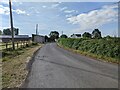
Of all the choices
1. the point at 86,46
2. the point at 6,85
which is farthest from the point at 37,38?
the point at 6,85

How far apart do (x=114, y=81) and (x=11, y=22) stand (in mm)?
25760

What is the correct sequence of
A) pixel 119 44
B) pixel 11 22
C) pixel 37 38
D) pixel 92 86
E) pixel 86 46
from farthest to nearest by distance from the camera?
pixel 37 38
pixel 11 22
pixel 86 46
pixel 119 44
pixel 92 86

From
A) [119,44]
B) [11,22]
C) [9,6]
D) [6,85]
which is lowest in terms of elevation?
[6,85]

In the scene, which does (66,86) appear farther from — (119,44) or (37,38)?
(37,38)

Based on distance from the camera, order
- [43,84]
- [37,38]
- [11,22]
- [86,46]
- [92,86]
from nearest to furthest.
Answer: [92,86] < [43,84] < [86,46] < [11,22] < [37,38]

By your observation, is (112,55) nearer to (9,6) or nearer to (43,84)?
(43,84)

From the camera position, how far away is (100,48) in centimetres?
2052


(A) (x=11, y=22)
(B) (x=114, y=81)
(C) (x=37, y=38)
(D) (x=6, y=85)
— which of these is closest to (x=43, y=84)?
(D) (x=6, y=85)

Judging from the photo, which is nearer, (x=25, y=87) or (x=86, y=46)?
(x=25, y=87)

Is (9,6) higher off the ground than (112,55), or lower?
higher

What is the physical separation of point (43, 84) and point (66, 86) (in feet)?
3.41

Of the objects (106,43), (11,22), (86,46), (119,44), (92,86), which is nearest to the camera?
(92,86)

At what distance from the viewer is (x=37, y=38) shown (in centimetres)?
10606

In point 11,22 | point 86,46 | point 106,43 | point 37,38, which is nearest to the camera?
point 106,43
